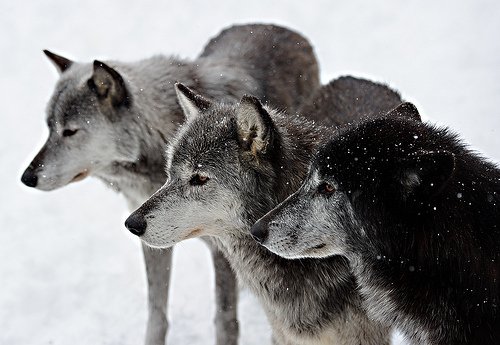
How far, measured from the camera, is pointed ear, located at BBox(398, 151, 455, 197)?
→ 3.10 metres

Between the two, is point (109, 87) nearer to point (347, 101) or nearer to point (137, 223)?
point (137, 223)

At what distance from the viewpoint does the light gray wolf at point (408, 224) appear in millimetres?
3367

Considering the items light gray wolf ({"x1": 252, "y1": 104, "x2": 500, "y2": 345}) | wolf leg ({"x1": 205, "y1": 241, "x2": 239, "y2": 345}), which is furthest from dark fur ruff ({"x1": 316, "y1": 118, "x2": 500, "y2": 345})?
wolf leg ({"x1": 205, "y1": 241, "x2": 239, "y2": 345})

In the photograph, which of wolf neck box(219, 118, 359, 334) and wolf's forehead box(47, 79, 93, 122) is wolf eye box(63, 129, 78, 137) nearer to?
wolf's forehead box(47, 79, 93, 122)

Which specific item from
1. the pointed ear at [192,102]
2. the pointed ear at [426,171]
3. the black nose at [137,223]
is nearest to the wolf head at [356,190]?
the pointed ear at [426,171]

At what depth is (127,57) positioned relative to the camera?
10.7 metres

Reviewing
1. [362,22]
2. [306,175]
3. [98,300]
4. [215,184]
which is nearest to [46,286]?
[98,300]

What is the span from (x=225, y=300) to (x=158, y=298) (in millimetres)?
629

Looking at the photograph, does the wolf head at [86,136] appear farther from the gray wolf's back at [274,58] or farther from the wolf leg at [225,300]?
the gray wolf's back at [274,58]

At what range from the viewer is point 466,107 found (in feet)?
28.0

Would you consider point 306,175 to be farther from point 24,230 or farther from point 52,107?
point 24,230

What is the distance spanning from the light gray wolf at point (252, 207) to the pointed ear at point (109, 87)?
40.8 inches

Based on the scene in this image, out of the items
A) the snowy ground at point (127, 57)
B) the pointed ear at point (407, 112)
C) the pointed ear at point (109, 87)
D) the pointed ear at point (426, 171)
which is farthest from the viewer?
the snowy ground at point (127, 57)

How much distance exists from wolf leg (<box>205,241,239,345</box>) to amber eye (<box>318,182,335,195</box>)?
188 cm
